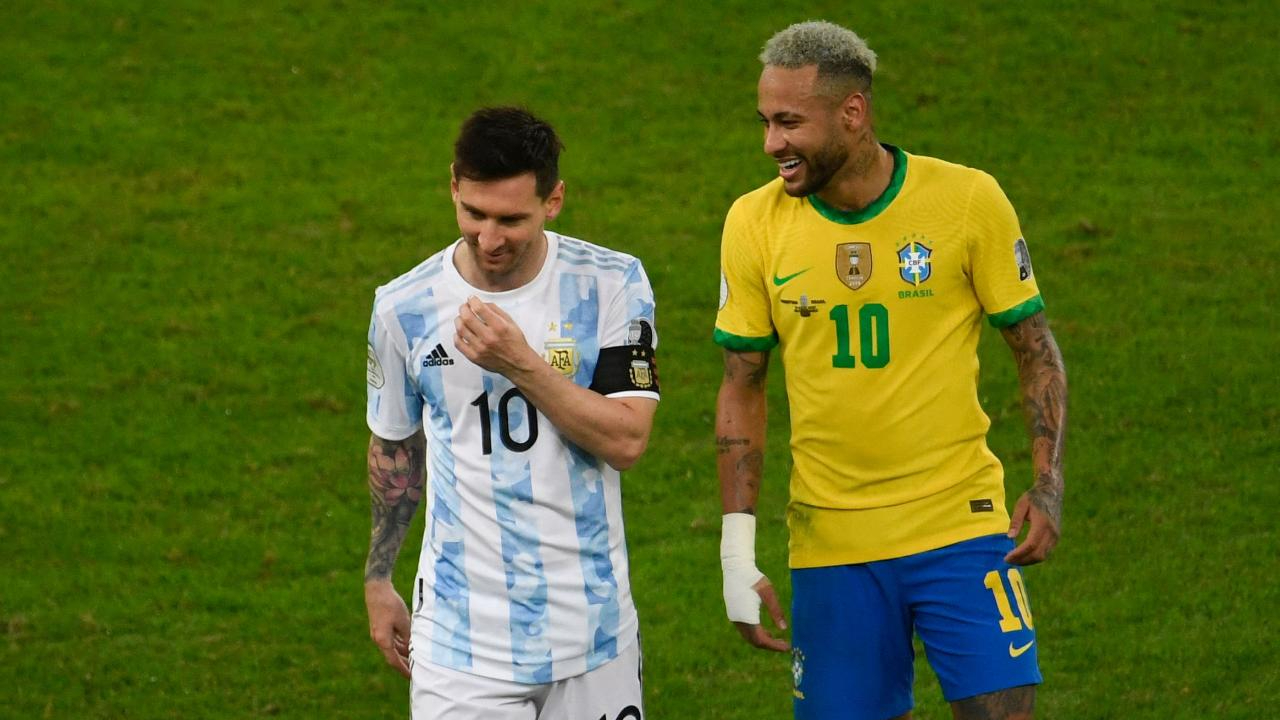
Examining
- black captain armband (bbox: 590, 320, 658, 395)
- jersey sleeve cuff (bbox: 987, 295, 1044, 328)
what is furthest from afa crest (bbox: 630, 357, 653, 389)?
jersey sleeve cuff (bbox: 987, 295, 1044, 328)

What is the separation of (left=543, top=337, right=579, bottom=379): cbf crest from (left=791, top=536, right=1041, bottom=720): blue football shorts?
51.6 inches

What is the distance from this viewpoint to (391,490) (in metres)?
5.89

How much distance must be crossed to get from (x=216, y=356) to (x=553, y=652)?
29.5ft

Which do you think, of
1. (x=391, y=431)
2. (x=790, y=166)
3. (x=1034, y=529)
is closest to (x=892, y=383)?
(x=1034, y=529)

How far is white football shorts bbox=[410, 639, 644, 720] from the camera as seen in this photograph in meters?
5.40

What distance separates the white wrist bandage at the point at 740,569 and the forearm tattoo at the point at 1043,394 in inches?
38.0

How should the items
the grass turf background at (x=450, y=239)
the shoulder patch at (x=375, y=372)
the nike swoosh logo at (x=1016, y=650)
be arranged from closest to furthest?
the shoulder patch at (x=375, y=372) → the nike swoosh logo at (x=1016, y=650) → the grass turf background at (x=450, y=239)

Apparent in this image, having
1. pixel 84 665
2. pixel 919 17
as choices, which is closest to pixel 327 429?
pixel 84 665

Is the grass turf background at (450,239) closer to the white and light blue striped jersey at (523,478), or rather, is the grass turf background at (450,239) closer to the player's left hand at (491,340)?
the white and light blue striped jersey at (523,478)

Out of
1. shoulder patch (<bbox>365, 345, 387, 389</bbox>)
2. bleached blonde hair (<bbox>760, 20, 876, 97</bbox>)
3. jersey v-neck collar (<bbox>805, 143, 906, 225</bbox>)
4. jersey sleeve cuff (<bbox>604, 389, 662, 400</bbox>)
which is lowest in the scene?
jersey sleeve cuff (<bbox>604, 389, 662, 400</bbox>)

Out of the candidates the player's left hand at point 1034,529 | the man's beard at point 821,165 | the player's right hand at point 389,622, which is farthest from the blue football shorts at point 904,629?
the player's right hand at point 389,622

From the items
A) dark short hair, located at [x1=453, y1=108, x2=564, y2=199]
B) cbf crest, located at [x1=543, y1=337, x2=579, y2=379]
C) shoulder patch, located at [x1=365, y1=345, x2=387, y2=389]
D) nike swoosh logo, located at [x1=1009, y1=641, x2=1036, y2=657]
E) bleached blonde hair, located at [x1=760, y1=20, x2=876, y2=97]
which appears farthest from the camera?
bleached blonde hair, located at [x1=760, y1=20, x2=876, y2=97]

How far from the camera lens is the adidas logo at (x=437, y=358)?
5.50 m

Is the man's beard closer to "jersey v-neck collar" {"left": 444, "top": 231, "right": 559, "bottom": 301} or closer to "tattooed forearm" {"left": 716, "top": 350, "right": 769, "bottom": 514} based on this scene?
"tattooed forearm" {"left": 716, "top": 350, "right": 769, "bottom": 514}
